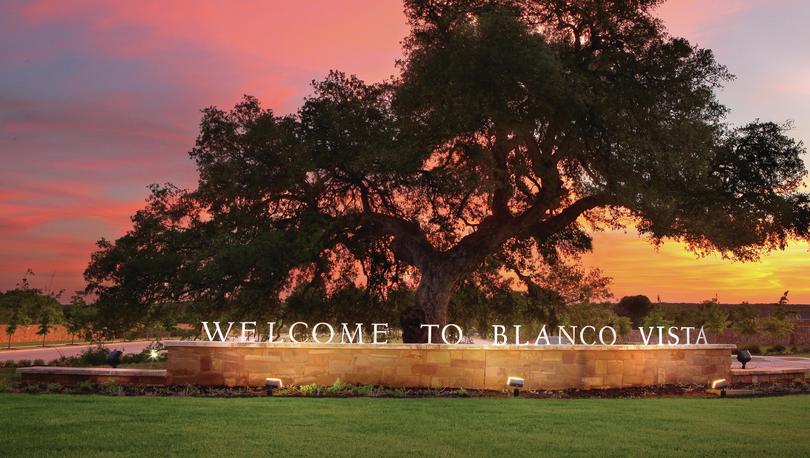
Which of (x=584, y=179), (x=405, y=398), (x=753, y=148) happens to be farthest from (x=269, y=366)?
(x=753, y=148)

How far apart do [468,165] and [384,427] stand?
11567 mm

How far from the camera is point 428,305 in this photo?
2259 cm

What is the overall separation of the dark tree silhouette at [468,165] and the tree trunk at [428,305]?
6cm

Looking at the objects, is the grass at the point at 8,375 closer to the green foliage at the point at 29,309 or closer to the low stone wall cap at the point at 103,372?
the low stone wall cap at the point at 103,372

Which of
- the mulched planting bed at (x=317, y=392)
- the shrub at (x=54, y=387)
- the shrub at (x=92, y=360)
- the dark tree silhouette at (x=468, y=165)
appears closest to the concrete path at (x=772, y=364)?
the dark tree silhouette at (x=468, y=165)

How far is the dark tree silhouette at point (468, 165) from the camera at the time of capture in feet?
65.6

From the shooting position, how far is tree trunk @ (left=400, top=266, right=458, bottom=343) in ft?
71.4

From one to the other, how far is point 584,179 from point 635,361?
5442 mm

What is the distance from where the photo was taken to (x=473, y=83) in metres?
19.8

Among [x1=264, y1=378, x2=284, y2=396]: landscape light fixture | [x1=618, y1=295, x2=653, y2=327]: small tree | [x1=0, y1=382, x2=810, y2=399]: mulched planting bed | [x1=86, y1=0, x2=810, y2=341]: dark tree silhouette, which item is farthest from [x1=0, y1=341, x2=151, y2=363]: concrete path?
[x1=618, y1=295, x2=653, y2=327]: small tree

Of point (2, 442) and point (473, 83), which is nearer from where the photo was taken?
point (2, 442)

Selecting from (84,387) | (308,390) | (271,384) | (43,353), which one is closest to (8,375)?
(84,387)

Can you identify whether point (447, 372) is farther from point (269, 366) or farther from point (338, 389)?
point (269, 366)

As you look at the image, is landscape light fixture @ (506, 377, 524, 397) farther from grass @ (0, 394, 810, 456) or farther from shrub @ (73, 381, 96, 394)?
shrub @ (73, 381, 96, 394)
